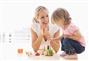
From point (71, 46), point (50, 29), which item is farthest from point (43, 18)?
point (71, 46)

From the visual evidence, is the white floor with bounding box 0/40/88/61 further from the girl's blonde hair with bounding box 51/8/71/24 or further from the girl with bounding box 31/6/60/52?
the girl's blonde hair with bounding box 51/8/71/24

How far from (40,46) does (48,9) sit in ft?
0.56

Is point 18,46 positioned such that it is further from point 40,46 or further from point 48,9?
point 48,9

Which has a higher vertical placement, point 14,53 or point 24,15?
point 24,15

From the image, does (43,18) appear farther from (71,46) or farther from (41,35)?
(71,46)

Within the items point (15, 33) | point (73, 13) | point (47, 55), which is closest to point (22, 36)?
point (15, 33)

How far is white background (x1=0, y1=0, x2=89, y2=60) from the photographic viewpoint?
1.03 meters

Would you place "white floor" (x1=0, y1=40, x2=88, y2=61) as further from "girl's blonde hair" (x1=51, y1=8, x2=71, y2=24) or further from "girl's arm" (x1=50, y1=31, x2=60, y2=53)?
"girl's blonde hair" (x1=51, y1=8, x2=71, y2=24)

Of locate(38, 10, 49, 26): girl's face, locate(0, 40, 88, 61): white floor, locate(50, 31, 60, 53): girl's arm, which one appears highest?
locate(38, 10, 49, 26): girl's face

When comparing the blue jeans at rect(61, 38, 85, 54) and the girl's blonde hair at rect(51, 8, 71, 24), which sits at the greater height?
the girl's blonde hair at rect(51, 8, 71, 24)

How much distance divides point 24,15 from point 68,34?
215 millimetres

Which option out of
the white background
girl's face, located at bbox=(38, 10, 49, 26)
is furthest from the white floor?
girl's face, located at bbox=(38, 10, 49, 26)

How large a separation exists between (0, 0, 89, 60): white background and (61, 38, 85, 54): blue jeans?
30 mm

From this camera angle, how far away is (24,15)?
3.42 feet
